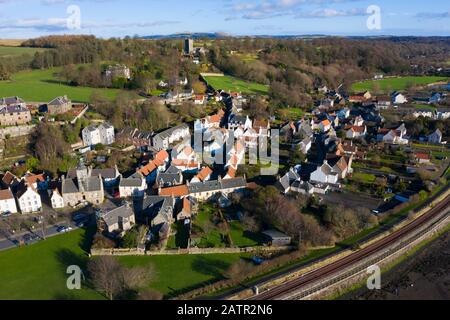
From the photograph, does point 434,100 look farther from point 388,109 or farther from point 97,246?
point 97,246

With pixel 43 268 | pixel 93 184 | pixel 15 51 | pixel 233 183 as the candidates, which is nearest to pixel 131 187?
pixel 93 184

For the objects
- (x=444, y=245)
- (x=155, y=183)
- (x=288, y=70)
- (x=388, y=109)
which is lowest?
(x=444, y=245)

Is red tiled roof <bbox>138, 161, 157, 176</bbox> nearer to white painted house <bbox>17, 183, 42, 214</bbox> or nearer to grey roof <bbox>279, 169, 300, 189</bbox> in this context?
white painted house <bbox>17, 183, 42, 214</bbox>

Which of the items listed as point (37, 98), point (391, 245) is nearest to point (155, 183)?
point (391, 245)

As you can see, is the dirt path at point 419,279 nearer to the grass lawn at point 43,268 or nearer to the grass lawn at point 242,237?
the grass lawn at point 242,237

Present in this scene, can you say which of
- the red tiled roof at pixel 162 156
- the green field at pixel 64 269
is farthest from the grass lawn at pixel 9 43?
the green field at pixel 64 269

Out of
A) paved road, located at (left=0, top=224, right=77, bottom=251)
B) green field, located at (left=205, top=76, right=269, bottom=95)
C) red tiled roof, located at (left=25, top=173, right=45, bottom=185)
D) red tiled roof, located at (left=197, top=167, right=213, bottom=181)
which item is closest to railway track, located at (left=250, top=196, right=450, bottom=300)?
red tiled roof, located at (left=197, top=167, right=213, bottom=181)

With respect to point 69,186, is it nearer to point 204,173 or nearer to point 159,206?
point 159,206

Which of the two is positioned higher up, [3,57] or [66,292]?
[3,57]
